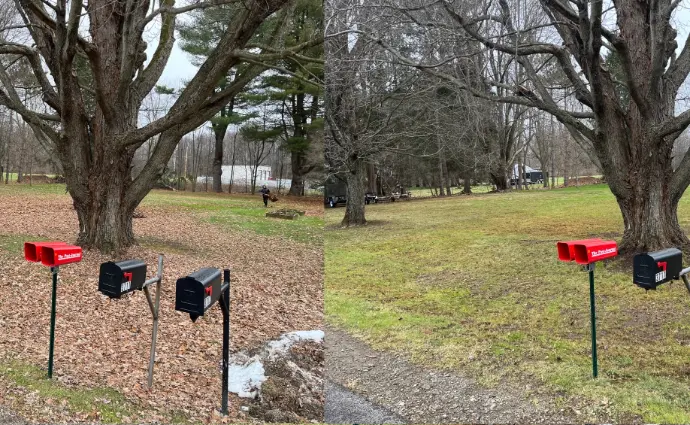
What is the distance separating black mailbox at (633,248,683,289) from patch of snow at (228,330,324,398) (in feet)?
6.20

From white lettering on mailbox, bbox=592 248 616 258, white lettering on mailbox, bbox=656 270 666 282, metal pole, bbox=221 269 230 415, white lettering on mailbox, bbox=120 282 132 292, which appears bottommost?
metal pole, bbox=221 269 230 415

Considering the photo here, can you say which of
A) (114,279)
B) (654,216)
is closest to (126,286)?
(114,279)

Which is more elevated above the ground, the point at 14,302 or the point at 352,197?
the point at 352,197

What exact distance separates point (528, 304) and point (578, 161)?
26.7m

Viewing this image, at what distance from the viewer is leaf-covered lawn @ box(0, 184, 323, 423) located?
94.5 inches

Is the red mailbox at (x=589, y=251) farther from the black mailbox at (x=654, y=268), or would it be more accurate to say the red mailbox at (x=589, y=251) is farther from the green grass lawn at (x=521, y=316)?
the green grass lawn at (x=521, y=316)

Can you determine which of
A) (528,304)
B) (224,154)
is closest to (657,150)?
(528,304)

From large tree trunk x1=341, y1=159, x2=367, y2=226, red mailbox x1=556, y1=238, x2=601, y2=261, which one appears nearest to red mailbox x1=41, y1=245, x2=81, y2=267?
red mailbox x1=556, y1=238, x2=601, y2=261

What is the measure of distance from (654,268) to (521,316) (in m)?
2.10

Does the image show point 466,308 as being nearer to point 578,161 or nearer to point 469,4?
point 469,4

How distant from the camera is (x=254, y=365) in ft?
10.3

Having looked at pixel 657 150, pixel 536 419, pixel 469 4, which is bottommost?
pixel 536 419

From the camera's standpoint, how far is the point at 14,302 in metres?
3.91

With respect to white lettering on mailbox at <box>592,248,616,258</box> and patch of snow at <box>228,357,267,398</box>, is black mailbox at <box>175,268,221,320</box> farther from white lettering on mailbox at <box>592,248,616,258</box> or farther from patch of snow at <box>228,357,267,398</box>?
white lettering on mailbox at <box>592,248,616,258</box>
